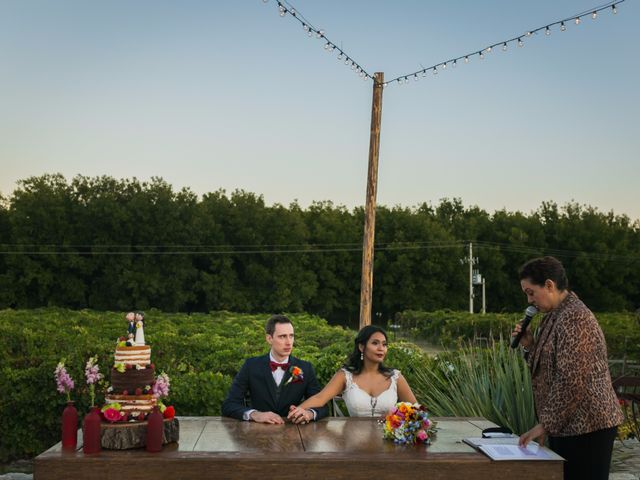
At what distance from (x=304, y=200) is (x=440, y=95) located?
159 ft

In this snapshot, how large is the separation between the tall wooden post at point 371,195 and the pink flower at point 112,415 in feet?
32.2

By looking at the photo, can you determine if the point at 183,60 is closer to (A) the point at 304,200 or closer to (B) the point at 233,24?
(B) the point at 233,24

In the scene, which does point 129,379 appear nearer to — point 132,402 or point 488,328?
point 132,402

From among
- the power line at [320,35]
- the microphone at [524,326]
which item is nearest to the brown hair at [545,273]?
the microphone at [524,326]

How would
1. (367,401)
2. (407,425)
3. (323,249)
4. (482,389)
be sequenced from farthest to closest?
(323,249), (482,389), (367,401), (407,425)

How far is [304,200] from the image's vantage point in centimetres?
7650

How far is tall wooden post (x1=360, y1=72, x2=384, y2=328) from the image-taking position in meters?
14.3

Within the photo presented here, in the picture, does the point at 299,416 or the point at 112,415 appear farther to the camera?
the point at 299,416

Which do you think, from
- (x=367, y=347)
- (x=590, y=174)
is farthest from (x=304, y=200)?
(x=367, y=347)

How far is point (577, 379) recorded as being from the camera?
456cm

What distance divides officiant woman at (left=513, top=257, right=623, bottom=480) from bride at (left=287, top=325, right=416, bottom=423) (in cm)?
157

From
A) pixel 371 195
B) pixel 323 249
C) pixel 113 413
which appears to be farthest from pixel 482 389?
pixel 323 249

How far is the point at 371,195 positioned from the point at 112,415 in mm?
10448

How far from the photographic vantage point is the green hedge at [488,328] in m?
19.1
